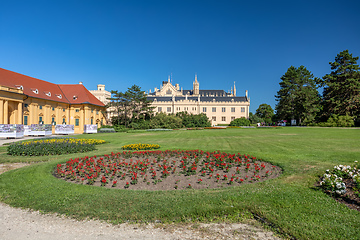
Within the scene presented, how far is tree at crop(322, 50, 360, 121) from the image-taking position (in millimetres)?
44219

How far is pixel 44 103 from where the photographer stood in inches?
1597

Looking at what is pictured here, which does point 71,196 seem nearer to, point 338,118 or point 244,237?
point 244,237

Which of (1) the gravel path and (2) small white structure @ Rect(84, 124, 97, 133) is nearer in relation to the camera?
(1) the gravel path

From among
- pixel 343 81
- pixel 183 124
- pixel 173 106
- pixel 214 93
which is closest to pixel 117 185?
pixel 183 124

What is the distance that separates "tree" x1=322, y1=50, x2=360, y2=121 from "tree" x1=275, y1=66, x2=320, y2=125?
3.07 metres

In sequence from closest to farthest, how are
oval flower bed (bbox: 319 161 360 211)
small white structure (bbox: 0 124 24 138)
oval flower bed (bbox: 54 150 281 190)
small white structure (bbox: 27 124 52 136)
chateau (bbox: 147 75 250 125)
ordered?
oval flower bed (bbox: 319 161 360 211) → oval flower bed (bbox: 54 150 281 190) → small white structure (bbox: 0 124 24 138) → small white structure (bbox: 27 124 52 136) → chateau (bbox: 147 75 250 125)

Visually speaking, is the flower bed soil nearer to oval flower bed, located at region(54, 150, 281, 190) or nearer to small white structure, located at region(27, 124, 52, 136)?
oval flower bed, located at region(54, 150, 281, 190)

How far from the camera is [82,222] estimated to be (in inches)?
181

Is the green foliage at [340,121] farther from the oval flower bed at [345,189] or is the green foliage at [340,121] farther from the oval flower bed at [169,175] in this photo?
the oval flower bed at [345,189]

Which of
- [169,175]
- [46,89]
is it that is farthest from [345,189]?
[46,89]

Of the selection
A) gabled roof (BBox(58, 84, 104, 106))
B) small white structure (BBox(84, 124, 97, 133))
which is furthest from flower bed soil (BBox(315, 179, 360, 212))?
gabled roof (BBox(58, 84, 104, 106))

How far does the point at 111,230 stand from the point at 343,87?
179 feet

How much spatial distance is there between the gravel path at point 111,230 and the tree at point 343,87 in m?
51.3

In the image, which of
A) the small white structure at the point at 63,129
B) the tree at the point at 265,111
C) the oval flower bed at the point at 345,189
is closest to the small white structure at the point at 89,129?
the small white structure at the point at 63,129
